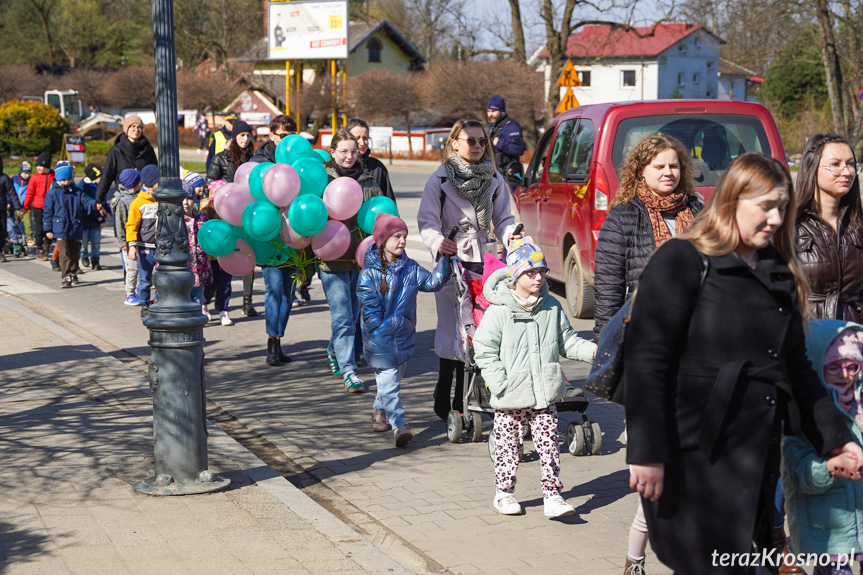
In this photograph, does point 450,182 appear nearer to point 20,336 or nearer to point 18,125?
point 20,336

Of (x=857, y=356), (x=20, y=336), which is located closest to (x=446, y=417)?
(x=857, y=356)

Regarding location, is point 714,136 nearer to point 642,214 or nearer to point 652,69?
point 642,214

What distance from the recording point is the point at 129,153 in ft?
41.2

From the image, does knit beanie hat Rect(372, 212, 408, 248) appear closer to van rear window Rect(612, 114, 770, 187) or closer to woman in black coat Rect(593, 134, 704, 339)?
woman in black coat Rect(593, 134, 704, 339)

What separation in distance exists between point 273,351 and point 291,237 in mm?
1509

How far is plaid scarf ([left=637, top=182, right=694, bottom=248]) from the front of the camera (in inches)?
198

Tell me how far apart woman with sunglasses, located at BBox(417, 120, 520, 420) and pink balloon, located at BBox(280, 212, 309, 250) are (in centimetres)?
142

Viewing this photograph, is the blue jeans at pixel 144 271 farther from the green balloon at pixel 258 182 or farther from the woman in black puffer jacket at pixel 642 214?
the woman in black puffer jacket at pixel 642 214

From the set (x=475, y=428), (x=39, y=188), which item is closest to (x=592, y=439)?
(x=475, y=428)

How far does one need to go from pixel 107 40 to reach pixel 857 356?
93778mm

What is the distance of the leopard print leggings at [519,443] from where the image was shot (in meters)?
5.16

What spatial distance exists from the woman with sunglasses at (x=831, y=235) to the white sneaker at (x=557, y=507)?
5.01ft

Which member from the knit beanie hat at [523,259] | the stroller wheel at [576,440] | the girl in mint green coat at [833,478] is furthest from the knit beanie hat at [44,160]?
the girl in mint green coat at [833,478]

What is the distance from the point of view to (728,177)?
10.5 ft
